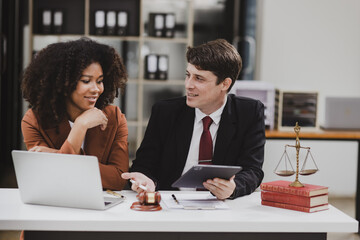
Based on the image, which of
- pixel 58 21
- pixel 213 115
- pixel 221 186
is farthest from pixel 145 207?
pixel 58 21

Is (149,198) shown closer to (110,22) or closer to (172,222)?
(172,222)

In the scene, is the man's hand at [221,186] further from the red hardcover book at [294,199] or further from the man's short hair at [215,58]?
the man's short hair at [215,58]

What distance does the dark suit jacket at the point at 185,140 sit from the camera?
2.51m

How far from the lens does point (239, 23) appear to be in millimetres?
6379

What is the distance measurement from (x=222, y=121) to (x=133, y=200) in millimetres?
649

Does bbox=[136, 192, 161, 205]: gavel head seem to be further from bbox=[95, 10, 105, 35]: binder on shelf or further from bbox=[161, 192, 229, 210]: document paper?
bbox=[95, 10, 105, 35]: binder on shelf

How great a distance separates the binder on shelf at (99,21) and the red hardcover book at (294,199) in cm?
412

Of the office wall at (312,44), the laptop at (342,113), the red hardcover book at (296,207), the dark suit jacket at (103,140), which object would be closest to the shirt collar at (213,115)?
the dark suit jacket at (103,140)

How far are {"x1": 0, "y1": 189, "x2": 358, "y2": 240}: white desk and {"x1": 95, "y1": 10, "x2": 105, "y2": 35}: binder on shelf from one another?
4.06 metres

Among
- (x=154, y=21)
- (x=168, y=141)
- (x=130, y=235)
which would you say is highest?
(x=154, y=21)

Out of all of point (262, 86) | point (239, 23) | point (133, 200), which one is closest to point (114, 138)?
point (133, 200)

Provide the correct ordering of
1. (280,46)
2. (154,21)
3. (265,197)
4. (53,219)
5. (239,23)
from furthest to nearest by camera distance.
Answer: (239,23)
(154,21)
(280,46)
(265,197)
(53,219)

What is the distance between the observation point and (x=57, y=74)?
7.53 ft

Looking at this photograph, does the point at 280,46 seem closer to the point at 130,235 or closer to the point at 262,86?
the point at 262,86
